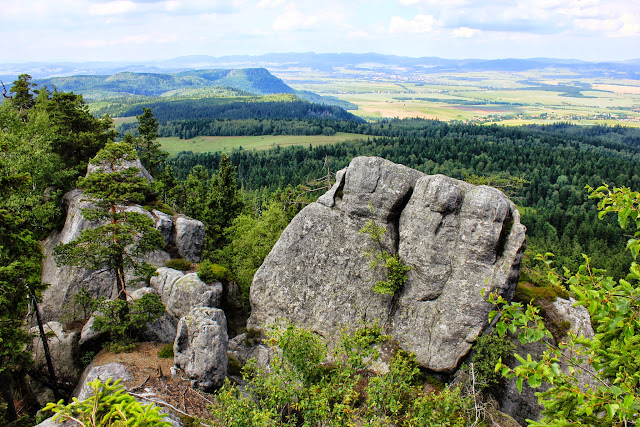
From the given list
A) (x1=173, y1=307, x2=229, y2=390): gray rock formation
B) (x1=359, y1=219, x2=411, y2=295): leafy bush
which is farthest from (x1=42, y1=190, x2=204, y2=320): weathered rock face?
(x1=359, y1=219, x2=411, y2=295): leafy bush

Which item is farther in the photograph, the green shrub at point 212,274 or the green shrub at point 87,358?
the green shrub at point 212,274

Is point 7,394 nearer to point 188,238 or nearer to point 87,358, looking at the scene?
point 87,358

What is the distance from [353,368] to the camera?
17281mm

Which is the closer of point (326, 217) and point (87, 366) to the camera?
point (87, 366)

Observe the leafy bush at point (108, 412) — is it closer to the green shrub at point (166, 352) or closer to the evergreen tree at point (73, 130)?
the green shrub at point (166, 352)

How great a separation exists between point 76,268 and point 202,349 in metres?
21.7

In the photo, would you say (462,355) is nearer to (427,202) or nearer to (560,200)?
(427,202)

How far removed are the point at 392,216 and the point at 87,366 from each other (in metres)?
27.7

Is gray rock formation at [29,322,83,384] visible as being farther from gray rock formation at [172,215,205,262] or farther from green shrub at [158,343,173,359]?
gray rock formation at [172,215,205,262]

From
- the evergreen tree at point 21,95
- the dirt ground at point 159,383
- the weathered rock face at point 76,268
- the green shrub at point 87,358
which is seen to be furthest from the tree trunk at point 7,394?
the evergreen tree at point 21,95

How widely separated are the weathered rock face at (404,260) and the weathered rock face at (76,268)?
16.9m

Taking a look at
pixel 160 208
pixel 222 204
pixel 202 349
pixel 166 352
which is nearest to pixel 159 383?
pixel 202 349

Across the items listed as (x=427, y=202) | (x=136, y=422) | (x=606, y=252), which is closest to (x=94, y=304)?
(x=136, y=422)

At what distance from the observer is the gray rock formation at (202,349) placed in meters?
25.5
